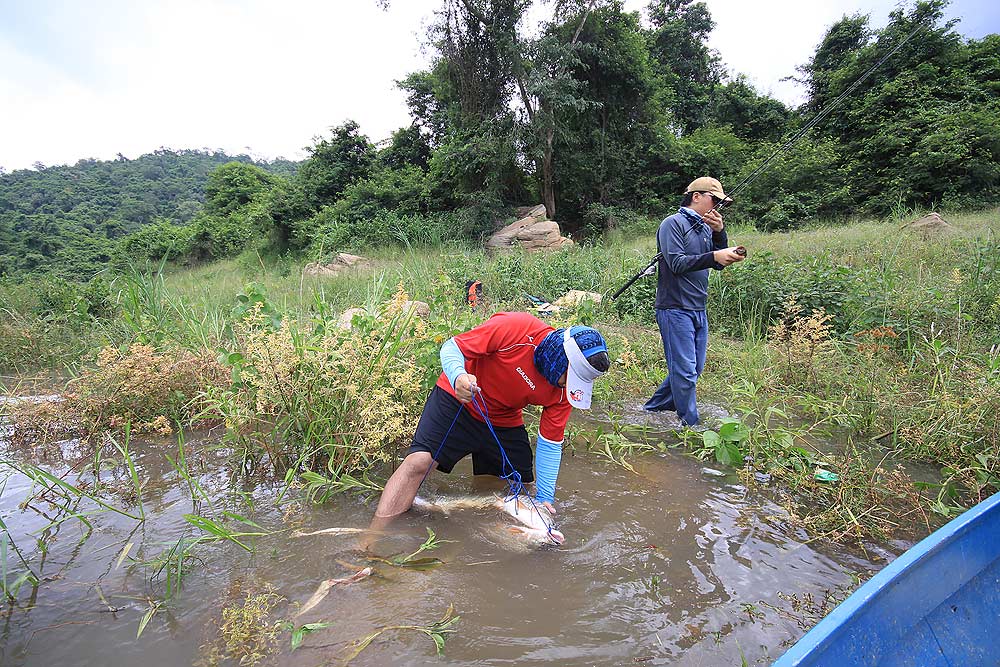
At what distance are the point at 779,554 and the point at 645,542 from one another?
0.65 meters

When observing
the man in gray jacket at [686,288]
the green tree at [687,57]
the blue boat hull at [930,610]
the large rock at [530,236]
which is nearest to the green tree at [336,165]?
the large rock at [530,236]

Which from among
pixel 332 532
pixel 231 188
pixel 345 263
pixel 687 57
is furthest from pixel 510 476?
pixel 231 188

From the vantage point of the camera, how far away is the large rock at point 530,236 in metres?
13.6

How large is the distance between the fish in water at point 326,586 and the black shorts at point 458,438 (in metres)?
0.58

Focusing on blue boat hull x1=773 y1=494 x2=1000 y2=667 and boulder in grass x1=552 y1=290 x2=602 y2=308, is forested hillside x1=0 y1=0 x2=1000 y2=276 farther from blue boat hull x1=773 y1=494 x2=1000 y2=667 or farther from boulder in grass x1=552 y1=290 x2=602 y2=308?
blue boat hull x1=773 y1=494 x2=1000 y2=667

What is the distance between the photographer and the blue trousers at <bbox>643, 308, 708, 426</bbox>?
3645 mm

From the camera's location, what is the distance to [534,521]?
2.65 m

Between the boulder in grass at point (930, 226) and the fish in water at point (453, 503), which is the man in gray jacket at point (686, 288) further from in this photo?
the boulder in grass at point (930, 226)

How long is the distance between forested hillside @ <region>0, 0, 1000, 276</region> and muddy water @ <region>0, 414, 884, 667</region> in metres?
9.30

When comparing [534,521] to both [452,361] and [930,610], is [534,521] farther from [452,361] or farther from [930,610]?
[930,610]

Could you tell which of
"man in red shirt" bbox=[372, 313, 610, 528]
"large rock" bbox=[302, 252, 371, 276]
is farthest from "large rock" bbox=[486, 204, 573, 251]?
A: "man in red shirt" bbox=[372, 313, 610, 528]

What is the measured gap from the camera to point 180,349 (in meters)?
4.12

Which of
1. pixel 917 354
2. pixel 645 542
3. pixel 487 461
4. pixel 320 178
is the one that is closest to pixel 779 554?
pixel 645 542

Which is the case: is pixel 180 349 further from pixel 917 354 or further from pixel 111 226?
pixel 111 226
